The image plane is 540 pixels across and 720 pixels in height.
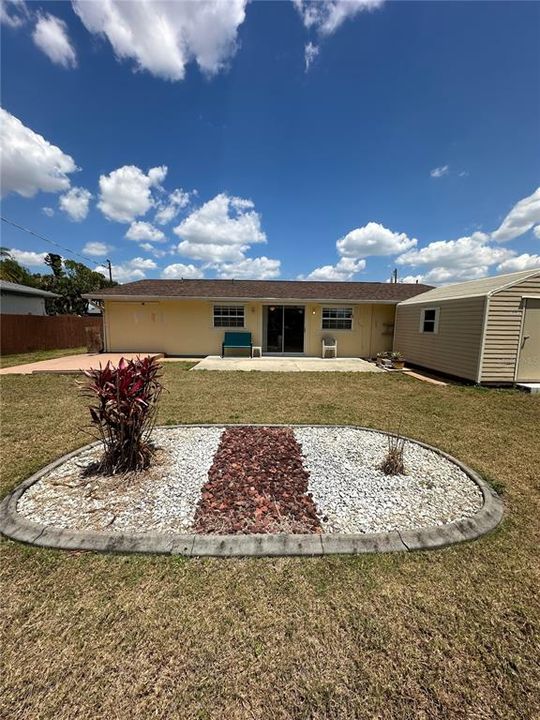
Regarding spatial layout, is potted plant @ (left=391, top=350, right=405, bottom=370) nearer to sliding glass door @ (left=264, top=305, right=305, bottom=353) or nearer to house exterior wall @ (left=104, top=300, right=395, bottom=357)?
house exterior wall @ (left=104, top=300, right=395, bottom=357)

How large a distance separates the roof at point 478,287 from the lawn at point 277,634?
6.91 meters

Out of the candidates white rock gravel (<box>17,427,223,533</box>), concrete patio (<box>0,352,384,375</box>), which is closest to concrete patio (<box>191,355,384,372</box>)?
concrete patio (<box>0,352,384,375</box>)

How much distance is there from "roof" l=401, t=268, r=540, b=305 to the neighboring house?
21.6 metres

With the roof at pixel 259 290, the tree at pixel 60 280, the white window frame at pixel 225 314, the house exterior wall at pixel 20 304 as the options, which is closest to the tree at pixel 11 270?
the tree at pixel 60 280

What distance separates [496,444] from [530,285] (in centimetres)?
559

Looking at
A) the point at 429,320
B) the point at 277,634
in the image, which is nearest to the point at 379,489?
the point at 277,634

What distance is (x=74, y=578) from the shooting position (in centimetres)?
203

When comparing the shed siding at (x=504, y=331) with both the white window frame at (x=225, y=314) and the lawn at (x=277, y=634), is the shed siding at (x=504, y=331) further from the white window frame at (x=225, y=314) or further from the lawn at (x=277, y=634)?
the white window frame at (x=225, y=314)

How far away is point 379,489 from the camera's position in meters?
3.14

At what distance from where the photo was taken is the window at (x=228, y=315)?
13.6 m

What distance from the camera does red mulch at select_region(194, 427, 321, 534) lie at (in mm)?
2564

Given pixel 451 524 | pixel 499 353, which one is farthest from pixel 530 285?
pixel 451 524

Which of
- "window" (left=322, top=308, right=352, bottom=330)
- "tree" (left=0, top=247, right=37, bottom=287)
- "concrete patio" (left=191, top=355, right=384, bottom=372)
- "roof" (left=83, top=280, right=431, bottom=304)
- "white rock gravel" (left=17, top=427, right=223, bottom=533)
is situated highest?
"tree" (left=0, top=247, right=37, bottom=287)

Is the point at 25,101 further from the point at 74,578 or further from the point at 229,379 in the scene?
the point at 74,578
